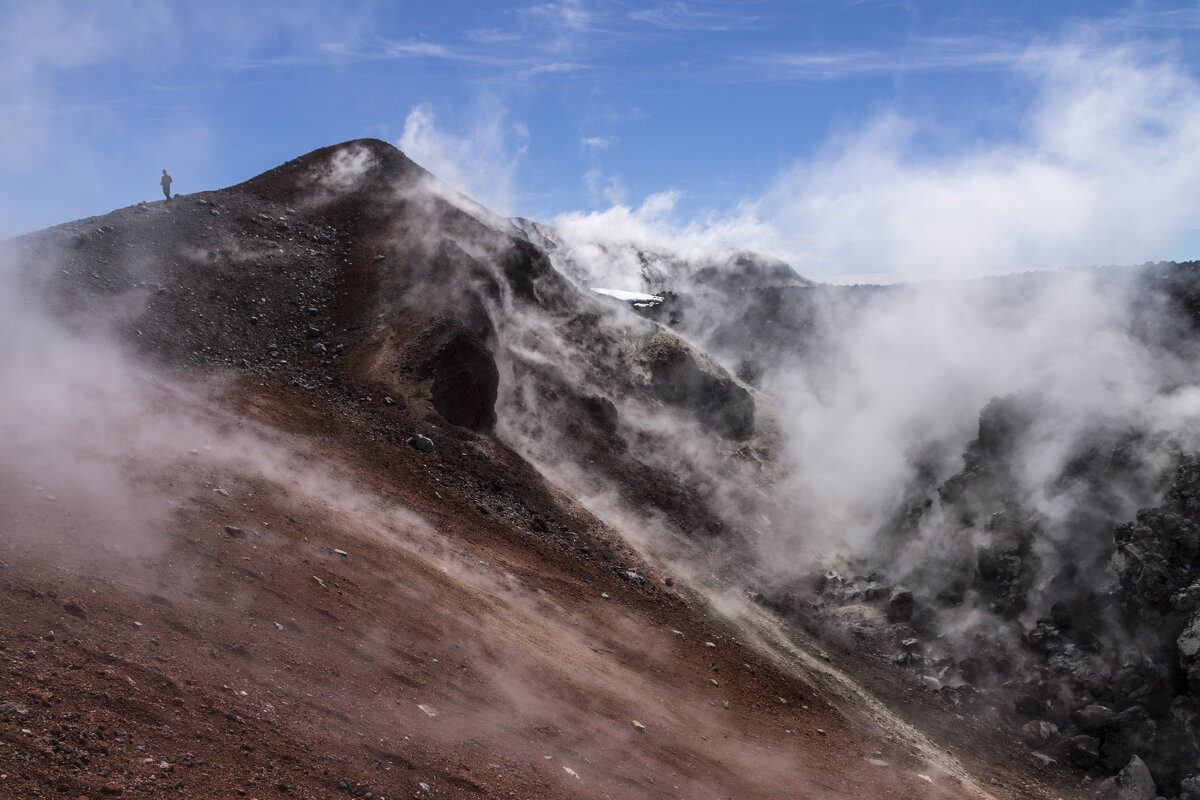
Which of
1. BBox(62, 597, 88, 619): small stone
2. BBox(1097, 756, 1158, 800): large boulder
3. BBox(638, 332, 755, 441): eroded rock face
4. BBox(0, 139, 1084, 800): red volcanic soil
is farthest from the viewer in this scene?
BBox(638, 332, 755, 441): eroded rock face

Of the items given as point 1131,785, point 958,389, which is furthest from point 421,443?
point 958,389

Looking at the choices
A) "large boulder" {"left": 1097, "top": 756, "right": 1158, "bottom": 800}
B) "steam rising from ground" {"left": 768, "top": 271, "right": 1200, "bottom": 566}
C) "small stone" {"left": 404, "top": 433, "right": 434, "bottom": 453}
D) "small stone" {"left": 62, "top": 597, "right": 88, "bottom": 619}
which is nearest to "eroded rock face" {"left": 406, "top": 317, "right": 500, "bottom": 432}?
"small stone" {"left": 404, "top": 433, "right": 434, "bottom": 453}

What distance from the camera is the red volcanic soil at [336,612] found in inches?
247

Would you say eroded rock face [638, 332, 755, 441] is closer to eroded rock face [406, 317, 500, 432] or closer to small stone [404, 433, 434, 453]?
eroded rock face [406, 317, 500, 432]

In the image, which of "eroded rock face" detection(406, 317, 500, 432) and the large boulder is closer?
the large boulder

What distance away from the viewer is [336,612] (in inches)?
349

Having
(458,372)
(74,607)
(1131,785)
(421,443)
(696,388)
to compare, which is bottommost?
(74,607)

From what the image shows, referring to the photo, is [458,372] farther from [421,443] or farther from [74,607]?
[74,607]

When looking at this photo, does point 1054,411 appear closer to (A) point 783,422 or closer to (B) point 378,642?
(A) point 783,422

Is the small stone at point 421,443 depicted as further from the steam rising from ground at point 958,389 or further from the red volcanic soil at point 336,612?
the steam rising from ground at point 958,389

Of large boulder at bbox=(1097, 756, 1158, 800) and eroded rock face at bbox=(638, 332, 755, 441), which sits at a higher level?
eroded rock face at bbox=(638, 332, 755, 441)

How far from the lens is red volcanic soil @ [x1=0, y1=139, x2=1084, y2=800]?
20.6 ft

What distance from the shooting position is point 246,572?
8.70m

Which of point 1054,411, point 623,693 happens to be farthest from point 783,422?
point 623,693
